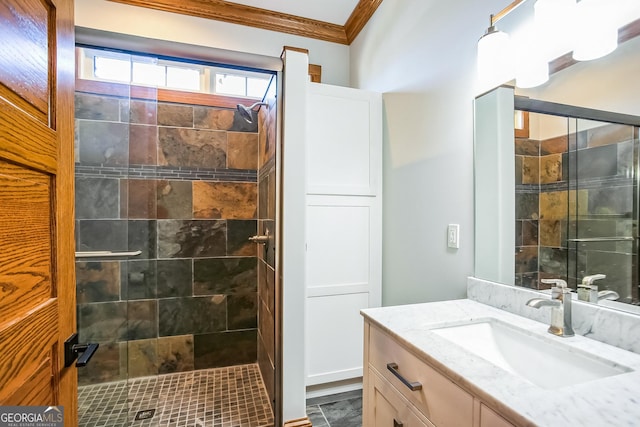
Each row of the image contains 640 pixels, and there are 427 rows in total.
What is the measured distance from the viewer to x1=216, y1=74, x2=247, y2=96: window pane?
2463 millimetres

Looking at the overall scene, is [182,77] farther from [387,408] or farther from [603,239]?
[603,239]

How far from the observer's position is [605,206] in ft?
3.04

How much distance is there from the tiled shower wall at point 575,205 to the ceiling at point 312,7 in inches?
70.1

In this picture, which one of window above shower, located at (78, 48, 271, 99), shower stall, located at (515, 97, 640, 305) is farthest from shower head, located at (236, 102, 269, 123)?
shower stall, located at (515, 97, 640, 305)

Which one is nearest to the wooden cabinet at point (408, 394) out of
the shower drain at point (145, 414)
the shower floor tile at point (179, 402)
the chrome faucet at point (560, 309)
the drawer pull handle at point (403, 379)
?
the drawer pull handle at point (403, 379)

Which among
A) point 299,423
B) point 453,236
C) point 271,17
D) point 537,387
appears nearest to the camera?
point 537,387

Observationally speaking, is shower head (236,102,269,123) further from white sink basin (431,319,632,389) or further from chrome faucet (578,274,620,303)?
chrome faucet (578,274,620,303)

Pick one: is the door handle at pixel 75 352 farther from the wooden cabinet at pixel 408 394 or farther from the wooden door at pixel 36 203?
the wooden cabinet at pixel 408 394

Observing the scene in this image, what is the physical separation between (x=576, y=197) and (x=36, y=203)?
1.53 m

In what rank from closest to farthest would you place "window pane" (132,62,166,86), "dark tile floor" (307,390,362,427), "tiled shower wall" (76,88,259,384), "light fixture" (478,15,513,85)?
1. "light fixture" (478,15,513,85)
2. "dark tile floor" (307,390,362,427)
3. "tiled shower wall" (76,88,259,384)
4. "window pane" (132,62,166,86)

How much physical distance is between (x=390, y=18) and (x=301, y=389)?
7.62 feet

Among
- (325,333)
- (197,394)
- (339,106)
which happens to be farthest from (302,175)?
(197,394)

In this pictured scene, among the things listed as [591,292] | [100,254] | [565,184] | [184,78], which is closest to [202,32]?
[184,78]

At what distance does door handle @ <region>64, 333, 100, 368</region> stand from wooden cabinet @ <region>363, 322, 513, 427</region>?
858mm
